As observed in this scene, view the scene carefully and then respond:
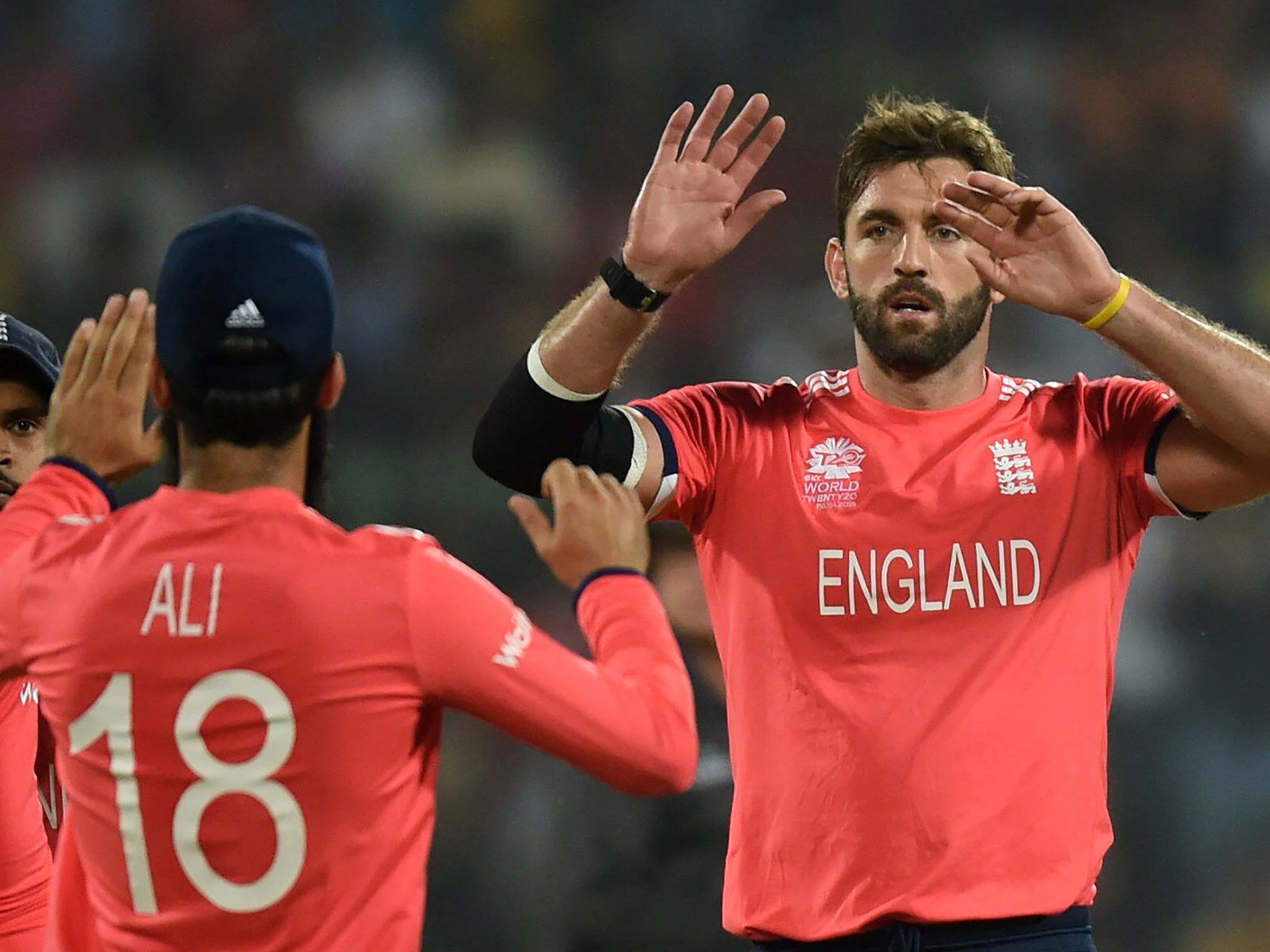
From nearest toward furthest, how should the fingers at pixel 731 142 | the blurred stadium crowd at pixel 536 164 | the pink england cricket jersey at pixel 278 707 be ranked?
the pink england cricket jersey at pixel 278 707, the fingers at pixel 731 142, the blurred stadium crowd at pixel 536 164

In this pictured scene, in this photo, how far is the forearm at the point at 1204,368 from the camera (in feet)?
7.88

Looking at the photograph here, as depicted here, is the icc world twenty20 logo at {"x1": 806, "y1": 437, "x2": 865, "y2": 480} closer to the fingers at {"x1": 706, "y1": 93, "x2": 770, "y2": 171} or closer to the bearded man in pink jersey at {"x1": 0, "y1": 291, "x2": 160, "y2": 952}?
the fingers at {"x1": 706, "y1": 93, "x2": 770, "y2": 171}

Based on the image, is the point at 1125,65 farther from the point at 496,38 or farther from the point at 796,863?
the point at 796,863

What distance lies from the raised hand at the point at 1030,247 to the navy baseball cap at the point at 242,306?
3.91 ft

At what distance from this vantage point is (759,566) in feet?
8.61

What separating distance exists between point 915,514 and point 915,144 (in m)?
0.72

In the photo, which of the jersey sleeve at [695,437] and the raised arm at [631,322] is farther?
the jersey sleeve at [695,437]

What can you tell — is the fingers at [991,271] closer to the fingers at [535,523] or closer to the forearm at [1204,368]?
the forearm at [1204,368]

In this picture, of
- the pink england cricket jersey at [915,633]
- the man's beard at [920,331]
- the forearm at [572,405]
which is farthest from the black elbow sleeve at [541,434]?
the man's beard at [920,331]

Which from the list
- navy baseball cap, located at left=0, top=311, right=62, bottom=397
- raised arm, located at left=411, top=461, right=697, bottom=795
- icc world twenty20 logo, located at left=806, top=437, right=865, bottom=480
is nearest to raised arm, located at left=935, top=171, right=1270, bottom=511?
icc world twenty20 logo, located at left=806, top=437, right=865, bottom=480

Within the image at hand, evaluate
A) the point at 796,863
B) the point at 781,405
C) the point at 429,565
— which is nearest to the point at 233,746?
the point at 429,565

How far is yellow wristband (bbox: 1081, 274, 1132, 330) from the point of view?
2.44 m

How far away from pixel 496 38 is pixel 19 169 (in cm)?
185

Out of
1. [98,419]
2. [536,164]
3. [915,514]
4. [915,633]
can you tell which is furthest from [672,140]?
[536,164]
